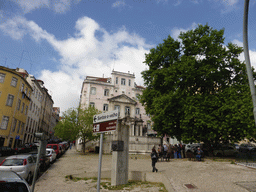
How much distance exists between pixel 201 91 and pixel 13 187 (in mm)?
21198

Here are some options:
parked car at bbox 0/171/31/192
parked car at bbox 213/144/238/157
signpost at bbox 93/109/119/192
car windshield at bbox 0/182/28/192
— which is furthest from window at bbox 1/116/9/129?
parked car at bbox 213/144/238/157

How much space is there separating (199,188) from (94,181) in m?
5.53

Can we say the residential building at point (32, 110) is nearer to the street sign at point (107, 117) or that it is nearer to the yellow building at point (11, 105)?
the yellow building at point (11, 105)

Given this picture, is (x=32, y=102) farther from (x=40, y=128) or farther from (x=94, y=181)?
(x=94, y=181)

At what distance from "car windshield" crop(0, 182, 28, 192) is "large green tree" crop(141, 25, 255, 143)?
642 inches

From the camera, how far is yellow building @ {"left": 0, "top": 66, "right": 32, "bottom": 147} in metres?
32.8

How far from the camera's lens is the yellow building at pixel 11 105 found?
32844 mm

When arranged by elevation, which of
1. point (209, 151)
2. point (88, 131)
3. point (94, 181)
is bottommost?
point (94, 181)

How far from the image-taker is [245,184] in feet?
29.8

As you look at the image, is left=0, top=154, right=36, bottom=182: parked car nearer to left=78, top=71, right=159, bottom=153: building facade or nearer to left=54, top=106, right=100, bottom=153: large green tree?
left=54, top=106, right=100, bottom=153: large green tree

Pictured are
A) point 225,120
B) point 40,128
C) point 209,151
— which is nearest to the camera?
point 225,120

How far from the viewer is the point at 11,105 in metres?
34.4

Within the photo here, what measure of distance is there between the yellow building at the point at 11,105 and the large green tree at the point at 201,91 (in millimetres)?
26524

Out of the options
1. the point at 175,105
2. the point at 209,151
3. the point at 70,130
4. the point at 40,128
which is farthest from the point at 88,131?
the point at 40,128
